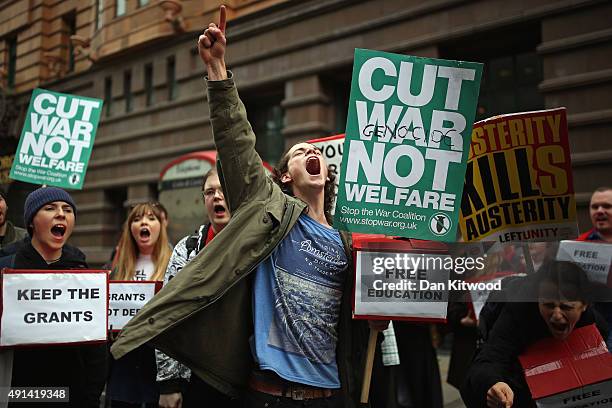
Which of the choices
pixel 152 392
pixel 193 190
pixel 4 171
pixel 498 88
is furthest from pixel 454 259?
pixel 4 171

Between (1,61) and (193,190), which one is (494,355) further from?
(1,61)

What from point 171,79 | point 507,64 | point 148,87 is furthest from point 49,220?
point 148,87

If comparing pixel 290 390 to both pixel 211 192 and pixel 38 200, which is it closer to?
pixel 211 192

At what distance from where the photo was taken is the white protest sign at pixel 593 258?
2398mm

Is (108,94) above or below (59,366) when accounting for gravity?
above

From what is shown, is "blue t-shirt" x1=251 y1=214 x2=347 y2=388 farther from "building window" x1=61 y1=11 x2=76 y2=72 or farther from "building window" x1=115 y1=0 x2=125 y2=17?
"building window" x1=115 y1=0 x2=125 y2=17

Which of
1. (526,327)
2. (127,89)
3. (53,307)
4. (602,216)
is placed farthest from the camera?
(127,89)

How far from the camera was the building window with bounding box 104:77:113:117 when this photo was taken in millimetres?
13898

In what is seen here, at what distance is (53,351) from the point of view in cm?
288

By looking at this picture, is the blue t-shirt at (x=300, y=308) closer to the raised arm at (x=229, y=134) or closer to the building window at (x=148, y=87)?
the raised arm at (x=229, y=134)

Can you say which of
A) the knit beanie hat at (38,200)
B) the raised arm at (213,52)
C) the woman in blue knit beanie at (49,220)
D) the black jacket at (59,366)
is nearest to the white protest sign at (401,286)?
the raised arm at (213,52)

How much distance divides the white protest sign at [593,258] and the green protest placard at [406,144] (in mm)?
576

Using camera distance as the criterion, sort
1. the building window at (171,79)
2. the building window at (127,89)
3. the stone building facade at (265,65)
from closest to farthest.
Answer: the stone building facade at (265,65)
the building window at (171,79)
the building window at (127,89)

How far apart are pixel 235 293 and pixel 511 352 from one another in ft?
4.29
